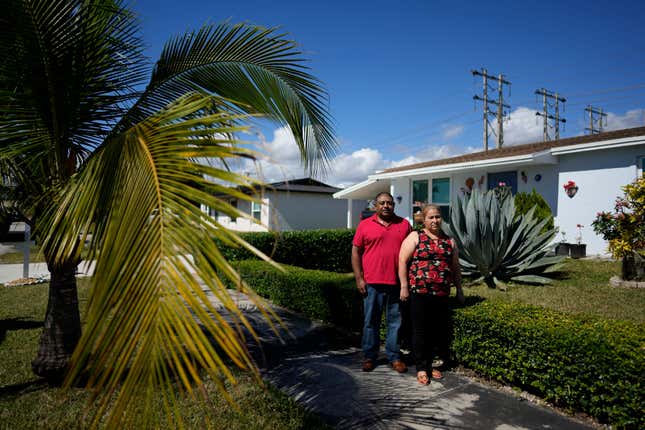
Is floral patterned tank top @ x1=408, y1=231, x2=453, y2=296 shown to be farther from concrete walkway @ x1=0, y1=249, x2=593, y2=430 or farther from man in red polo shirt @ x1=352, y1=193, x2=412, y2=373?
concrete walkway @ x1=0, y1=249, x2=593, y2=430

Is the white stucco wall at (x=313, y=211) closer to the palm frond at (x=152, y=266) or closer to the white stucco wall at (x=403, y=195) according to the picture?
the white stucco wall at (x=403, y=195)

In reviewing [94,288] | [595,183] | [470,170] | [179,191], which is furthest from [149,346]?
[470,170]

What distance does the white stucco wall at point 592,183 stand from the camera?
10773 mm

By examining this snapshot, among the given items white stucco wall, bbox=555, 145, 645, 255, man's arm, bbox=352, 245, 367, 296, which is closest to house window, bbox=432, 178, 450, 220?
white stucco wall, bbox=555, 145, 645, 255

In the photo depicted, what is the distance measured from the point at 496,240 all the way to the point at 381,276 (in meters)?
3.95

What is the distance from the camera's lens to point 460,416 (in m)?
3.41

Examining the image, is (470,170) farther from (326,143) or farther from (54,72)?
(54,72)

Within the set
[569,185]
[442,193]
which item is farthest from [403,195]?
[569,185]

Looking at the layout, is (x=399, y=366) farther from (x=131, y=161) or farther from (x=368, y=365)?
(x=131, y=161)

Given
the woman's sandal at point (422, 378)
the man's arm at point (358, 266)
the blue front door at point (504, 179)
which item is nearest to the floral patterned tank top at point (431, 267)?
the man's arm at point (358, 266)

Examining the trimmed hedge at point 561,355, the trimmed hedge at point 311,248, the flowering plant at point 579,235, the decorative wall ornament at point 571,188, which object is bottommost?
the trimmed hedge at point 561,355

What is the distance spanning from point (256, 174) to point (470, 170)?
13925 mm

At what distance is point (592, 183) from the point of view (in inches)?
446

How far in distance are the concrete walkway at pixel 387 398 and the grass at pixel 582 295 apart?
220 cm
